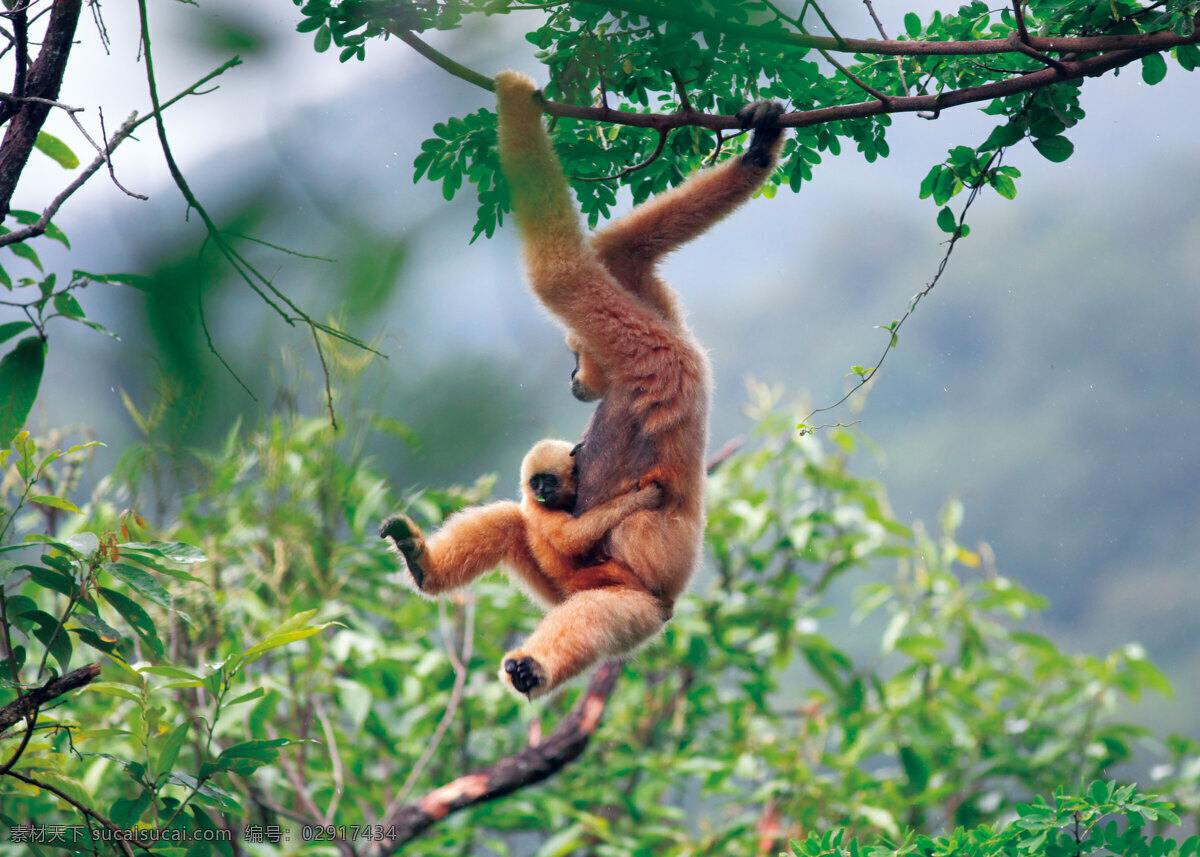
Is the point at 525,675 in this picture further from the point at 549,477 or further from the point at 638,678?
the point at 638,678

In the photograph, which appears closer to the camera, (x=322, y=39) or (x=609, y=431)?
(x=322, y=39)

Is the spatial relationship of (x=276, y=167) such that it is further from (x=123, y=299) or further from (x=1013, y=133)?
(x=1013, y=133)

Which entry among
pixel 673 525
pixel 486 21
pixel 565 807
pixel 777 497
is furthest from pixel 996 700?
pixel 486 21

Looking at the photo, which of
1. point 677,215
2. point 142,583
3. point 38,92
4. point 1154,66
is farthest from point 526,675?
point 1154,66

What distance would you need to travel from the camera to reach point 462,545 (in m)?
1.46

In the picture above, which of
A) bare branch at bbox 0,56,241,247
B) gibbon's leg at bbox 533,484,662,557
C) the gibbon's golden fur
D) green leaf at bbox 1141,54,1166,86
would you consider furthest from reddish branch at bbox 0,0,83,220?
green leaf at bbox 1141,54,1166,86

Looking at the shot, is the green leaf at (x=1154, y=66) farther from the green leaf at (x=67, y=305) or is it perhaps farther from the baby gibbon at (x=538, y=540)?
the green leaf at (x=67, y=305)

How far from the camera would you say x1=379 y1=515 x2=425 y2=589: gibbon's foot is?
4.59ft

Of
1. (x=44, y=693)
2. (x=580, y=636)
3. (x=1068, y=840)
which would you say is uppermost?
(x=580, y=636)

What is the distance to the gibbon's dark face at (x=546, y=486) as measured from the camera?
1455mm

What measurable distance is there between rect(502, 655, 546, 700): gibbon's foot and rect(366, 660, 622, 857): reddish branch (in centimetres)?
113

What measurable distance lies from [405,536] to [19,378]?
2.05 feet

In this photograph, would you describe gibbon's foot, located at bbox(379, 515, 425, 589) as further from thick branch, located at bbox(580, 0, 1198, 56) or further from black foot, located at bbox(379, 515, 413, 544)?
thick branch, located at bbox(580, 0, 1198, 56)

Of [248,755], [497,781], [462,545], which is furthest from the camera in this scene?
[497,781]
